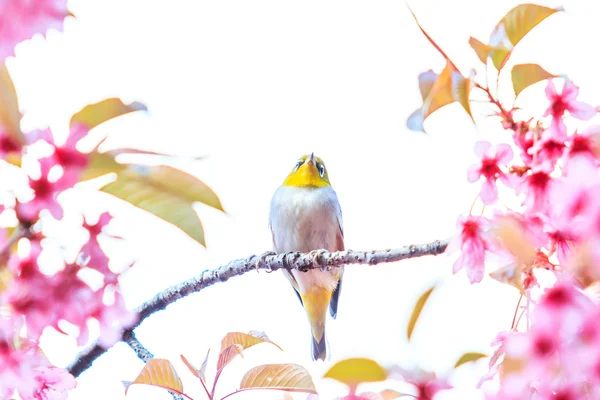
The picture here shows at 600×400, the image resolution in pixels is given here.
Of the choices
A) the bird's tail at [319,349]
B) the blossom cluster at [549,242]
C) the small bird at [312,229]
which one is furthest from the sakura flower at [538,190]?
the bird's tail at [319,349]

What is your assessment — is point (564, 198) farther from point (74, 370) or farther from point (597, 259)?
point (74, 370)

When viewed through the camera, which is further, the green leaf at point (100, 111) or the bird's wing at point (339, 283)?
the bird's wing at point (339, 283)

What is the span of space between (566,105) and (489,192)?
13 centimetres

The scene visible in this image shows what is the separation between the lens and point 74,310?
26.8 inches

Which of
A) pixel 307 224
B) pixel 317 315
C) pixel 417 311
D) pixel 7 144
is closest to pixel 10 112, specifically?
pixel 7 144

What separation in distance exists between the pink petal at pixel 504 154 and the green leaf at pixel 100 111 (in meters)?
0.39

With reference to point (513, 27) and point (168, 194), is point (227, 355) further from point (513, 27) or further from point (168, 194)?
point (513, 27)

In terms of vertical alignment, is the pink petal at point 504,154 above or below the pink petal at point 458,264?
above

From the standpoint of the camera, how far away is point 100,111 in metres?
0.67

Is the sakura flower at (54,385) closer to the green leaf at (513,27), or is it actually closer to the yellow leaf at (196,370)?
the yellow leaf at (196,370)

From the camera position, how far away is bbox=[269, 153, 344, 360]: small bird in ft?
9.25

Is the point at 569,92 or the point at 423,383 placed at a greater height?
the point at 569,92

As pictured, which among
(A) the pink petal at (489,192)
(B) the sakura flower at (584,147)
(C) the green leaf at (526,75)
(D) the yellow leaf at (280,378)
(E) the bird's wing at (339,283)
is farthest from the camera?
(E) the bird's wing at (339,283)

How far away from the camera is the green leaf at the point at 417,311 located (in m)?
0.68
